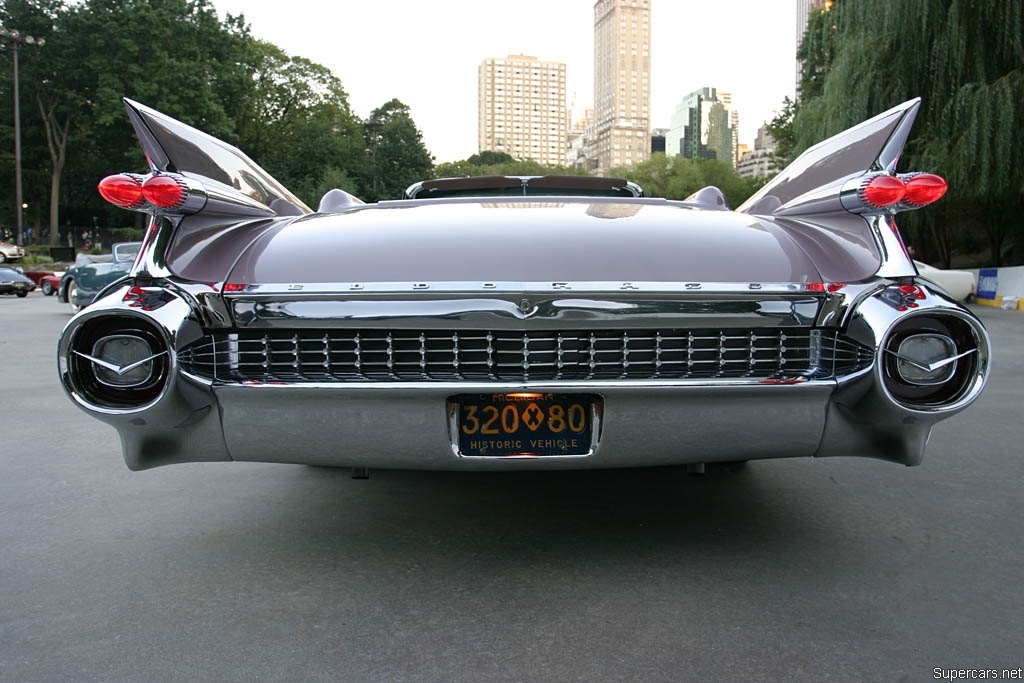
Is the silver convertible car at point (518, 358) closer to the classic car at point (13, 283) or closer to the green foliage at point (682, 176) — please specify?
the classic car at point (13, 283)

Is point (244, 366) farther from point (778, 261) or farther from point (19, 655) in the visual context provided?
point (778, 261)

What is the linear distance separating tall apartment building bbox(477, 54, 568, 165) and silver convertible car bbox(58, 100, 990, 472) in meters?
189

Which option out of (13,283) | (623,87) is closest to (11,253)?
(13,283)

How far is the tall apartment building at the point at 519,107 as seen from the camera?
19200 cm

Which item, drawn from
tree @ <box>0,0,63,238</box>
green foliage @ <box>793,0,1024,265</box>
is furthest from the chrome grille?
tree @ <box>0,0,63,238</box>

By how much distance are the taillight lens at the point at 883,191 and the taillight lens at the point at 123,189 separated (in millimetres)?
2378

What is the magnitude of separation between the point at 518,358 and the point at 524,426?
0.68ft

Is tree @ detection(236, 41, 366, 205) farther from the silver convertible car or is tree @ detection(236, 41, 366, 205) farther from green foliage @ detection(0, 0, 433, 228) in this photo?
the silver convertible car

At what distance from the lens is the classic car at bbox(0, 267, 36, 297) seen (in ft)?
89.2

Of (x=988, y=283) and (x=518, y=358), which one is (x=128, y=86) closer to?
(x=988, y=283)

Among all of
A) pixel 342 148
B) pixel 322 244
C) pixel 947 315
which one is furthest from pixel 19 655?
pixel 342 148

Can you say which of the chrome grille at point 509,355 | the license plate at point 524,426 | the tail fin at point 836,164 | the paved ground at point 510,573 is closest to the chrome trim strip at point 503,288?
the chrome grille at point 509,355

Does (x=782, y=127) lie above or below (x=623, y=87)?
below

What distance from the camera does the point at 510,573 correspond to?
2836 mm
